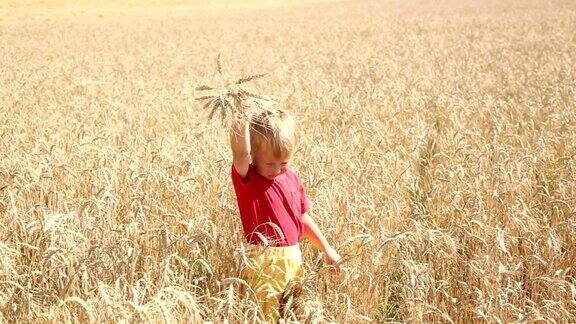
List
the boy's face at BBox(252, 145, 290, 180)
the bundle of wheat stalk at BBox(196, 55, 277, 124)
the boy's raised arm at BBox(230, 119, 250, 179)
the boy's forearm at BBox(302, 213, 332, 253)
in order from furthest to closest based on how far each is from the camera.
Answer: the boy's forearm at BBox(302, 213, 332, 253), the boy's face at BBox(252, 145, 290, 180), the boy's raised arm at BBox(230, 119, 250, 179), the bundle of wheat stalk at BBox(196, 55, 277, 124)

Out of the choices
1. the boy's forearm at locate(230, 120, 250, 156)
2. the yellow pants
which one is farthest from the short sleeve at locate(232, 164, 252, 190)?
the yellow pants

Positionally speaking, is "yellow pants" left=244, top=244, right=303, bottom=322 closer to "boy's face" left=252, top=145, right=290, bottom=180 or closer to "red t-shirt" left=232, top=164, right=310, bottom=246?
"red t-shirt" left=232, top=164, right=310, bottom=246

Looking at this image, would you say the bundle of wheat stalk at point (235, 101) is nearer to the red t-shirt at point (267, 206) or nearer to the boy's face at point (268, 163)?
the boy's face at point (268, 163)

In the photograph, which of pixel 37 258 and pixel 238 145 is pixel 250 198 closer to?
pixel 238 145

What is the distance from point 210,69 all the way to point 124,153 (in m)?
6.77

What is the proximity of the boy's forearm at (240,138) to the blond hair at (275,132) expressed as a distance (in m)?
0.05

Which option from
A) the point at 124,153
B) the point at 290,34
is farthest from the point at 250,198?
the point at 290,34

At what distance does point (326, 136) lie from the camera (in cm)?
516

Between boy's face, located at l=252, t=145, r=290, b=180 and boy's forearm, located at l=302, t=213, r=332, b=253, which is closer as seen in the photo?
boy's face, located at l=252, t=145, r=290, b=180

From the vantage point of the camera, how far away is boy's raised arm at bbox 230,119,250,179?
89.7 inches

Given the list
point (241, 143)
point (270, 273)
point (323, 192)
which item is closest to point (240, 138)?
point (241, 143)

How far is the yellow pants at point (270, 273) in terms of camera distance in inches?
92.5

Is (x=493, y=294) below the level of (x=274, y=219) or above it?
below

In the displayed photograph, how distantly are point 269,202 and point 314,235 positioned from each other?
325 millimetres
